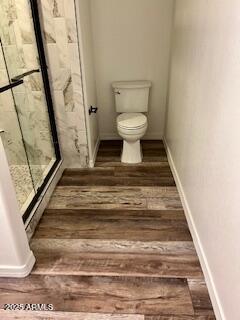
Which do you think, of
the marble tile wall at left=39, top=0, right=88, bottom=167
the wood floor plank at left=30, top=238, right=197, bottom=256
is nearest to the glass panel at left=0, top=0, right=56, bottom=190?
the marble tile wall at left=39, top=0, right=88, bottom=167

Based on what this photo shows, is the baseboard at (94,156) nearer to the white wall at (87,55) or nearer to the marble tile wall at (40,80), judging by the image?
the white wall at (87,55)

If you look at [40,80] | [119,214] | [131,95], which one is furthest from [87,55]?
[119,214]

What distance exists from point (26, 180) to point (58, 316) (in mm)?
1100

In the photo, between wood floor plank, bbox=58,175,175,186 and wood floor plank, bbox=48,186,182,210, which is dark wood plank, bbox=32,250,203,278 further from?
wood floor plank, bbox=58,175,175,186

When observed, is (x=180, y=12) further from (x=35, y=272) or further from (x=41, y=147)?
(x=35, y=272)

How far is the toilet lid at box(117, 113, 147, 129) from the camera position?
233 cm

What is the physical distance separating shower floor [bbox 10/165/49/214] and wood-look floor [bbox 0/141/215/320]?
0.19 m

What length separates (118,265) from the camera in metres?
1.46

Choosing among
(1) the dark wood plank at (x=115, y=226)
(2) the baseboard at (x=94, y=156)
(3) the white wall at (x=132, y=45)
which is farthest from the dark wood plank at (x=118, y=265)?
(3) the white wall at (x=132, y=45)

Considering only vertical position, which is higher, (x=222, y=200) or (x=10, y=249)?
(x=222, y=200)

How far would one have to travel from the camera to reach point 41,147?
7.55 ft

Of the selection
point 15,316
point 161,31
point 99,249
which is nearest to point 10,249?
point 15,316

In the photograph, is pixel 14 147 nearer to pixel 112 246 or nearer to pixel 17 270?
pixel 17 270

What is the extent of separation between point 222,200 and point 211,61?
715 mm
